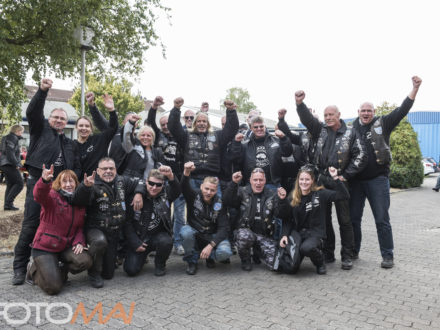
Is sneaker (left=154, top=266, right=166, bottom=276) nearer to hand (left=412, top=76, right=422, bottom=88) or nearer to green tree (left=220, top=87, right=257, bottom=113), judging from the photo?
hand (left=412, top=76, right=422, bottom=88)

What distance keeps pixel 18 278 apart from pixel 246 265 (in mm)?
2657

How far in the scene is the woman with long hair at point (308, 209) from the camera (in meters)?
4.88

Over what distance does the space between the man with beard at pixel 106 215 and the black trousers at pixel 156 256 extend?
192 mm

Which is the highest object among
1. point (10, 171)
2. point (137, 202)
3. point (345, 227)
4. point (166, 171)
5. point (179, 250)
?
point (166, 171)

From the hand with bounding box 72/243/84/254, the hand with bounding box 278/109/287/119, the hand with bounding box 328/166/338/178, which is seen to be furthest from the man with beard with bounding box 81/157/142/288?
the hand with bounding box 328/166/338/178

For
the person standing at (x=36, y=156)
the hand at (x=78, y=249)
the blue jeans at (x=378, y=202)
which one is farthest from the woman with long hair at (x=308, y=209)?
the person standing at (x=36, y=156)

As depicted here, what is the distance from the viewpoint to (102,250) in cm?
439

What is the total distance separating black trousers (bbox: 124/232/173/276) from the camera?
4.66 m

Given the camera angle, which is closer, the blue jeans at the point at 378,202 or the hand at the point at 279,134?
the blue jeans at the point at 378,202

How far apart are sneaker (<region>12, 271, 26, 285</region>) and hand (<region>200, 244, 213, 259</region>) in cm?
204

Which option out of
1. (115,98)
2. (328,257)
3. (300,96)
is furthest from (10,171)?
(115,98)

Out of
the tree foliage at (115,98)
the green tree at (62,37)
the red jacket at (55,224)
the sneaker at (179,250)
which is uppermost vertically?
the tree foliage at (115,98)

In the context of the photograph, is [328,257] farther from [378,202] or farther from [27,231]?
[27,231]

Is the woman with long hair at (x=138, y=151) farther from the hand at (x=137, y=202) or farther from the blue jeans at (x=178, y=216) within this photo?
the blue jeans at (x=178, y=216)
